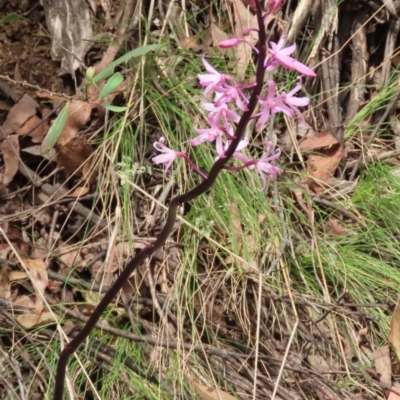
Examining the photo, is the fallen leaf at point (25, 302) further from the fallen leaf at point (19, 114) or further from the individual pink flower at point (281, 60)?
the individual pink flower at point (281, 60)

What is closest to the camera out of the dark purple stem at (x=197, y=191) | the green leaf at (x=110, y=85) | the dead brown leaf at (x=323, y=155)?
the dark purple stem at (x=197, y=191)

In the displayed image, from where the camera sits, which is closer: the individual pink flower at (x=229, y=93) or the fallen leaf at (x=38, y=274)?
the individual pink flower at (x=229, y=93)

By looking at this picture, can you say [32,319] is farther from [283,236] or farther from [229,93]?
[229,93]

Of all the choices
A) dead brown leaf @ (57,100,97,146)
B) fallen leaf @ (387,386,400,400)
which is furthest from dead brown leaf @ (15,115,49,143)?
fallen leaf @ (387,386,400,400)

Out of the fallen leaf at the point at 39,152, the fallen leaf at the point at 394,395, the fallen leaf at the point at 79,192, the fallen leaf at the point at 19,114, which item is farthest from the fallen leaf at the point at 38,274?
the fallen leaf at the point at 394,395

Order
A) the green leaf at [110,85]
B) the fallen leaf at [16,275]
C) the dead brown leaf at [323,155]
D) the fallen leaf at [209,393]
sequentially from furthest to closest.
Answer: the dead brown leaf at [323,155], the fallen leaf at [16,275], the fallen leaf at [209,393], the green leaf at [110,85]

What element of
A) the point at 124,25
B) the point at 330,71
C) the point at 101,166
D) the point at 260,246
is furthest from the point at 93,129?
the point at 330,71

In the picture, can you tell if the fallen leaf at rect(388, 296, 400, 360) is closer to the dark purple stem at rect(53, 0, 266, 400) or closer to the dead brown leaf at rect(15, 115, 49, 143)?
the dark purple stem at rect(53, 0, 266, 400)
